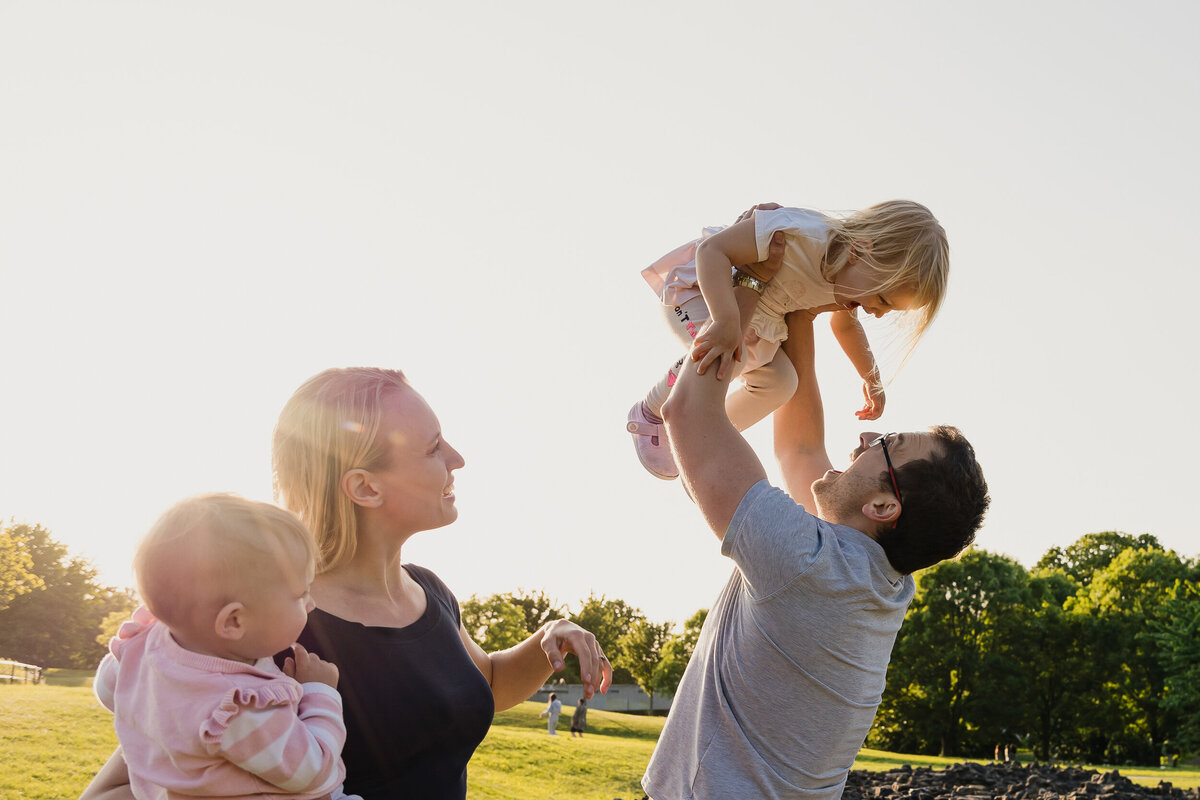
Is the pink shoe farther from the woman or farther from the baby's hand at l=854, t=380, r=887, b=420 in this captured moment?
the woman

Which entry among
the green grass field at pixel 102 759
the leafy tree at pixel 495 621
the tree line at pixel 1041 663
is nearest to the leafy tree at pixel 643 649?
the leafy tree at pixel 495 621

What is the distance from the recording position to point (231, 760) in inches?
72.8

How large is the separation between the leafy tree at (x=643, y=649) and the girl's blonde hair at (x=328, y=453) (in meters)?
56.6

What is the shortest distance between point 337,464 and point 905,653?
40.3 metres

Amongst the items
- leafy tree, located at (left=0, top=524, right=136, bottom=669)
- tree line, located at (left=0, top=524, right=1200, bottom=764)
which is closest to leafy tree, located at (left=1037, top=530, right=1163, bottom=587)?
tree line, located at (left=0, top=524, right=1200, bottom=764)

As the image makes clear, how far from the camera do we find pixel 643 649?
5756cm

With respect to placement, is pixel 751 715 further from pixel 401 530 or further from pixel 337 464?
pixel 337 464

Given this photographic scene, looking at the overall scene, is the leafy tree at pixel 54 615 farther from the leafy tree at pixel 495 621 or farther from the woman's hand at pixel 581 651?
the woman's hand at pixel 581 651

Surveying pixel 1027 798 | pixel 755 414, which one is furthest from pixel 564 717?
pixel 755 414

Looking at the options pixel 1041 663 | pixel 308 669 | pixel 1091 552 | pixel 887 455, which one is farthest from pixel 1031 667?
pixel 308 669

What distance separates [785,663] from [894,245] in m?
1.50

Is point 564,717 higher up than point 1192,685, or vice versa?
point 1192,685

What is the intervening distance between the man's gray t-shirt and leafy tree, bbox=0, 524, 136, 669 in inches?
2235

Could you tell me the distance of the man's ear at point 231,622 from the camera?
1.89 meters
